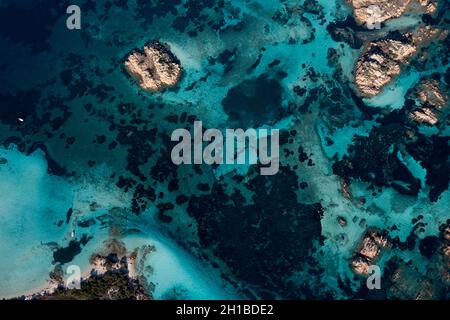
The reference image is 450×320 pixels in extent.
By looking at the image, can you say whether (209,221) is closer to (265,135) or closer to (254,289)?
(254,289)

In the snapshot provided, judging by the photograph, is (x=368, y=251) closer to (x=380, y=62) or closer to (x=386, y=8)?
(x=380, y=62)

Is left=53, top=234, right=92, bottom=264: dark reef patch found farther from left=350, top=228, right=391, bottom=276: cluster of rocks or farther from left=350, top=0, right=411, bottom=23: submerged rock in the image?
left=350, top=0, right=411, bottom=23: submerged rock

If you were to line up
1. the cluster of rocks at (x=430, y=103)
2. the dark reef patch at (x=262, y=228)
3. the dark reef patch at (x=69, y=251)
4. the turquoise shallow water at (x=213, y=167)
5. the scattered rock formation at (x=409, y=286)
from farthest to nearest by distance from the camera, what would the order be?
1. the cluster of rocks at (x=430, y=103)
2. the dark reef patch at (x=262, y=228)
3. the turquoise shallow water at (x=213, y=167)
4. the scattered rock formation at (x=409, y=286)
5. the dark reef patch at (x=69, y=251)

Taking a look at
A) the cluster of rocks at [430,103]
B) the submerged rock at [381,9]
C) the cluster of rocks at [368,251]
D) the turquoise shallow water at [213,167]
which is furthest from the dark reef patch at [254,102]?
the cluster of rocks at [368,251]
